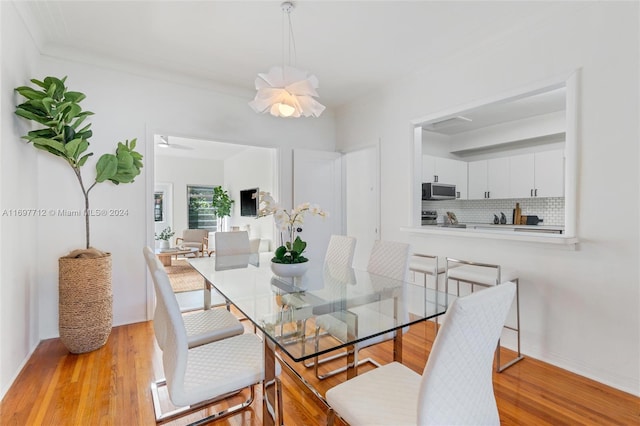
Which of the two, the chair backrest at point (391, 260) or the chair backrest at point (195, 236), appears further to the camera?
the chair backrest at point (195, 236)

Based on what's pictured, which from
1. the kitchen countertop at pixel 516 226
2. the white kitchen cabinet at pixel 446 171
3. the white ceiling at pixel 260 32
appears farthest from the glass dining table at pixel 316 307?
the kitchen countertop at pixel 516 226

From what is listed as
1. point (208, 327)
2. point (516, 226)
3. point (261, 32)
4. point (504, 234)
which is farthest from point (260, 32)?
point (516, 226)

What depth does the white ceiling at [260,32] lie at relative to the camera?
2295mm

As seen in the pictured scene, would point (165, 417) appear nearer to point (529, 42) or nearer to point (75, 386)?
point (75, 386)

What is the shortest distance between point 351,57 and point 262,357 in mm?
2770

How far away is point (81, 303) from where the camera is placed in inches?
99.4

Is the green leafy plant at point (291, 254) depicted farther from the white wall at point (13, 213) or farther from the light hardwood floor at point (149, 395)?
the white wall at point (13, 213)

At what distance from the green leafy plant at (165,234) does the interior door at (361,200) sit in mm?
4933

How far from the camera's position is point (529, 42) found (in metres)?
2.47

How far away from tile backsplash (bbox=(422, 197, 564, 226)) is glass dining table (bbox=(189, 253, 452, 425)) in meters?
3.39

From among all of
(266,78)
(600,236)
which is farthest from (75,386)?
(600,236)

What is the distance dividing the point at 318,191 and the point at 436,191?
1859mm

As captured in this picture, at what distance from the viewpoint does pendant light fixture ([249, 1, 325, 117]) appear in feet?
6.40

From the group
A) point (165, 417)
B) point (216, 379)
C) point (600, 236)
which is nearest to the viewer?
point (216, 379)
